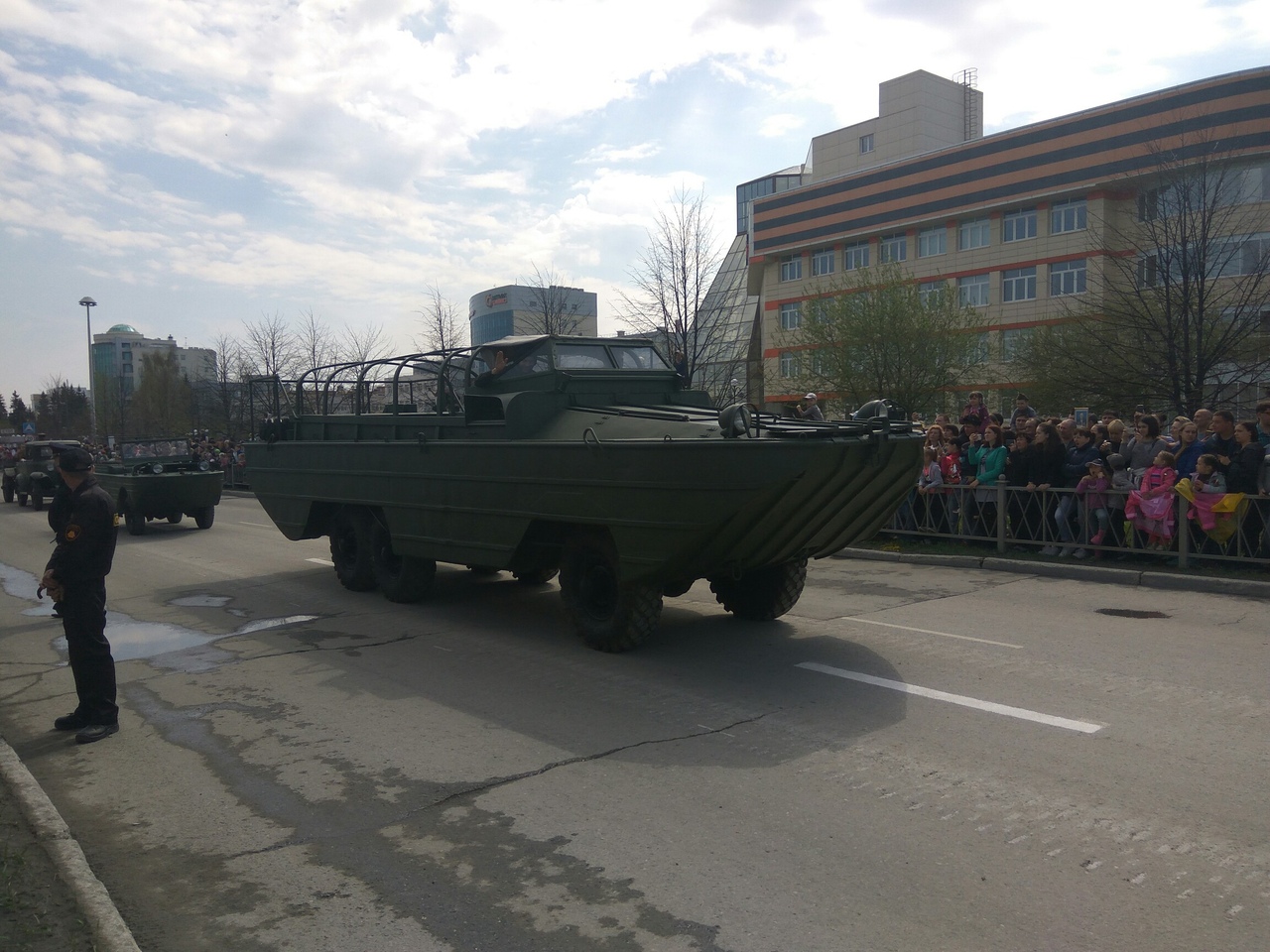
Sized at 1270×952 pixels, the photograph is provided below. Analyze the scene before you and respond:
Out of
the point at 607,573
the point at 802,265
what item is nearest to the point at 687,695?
the point at 607,573

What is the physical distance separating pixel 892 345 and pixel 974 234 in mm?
22749

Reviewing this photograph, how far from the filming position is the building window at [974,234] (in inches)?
2045

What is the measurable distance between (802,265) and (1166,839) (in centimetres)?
6072

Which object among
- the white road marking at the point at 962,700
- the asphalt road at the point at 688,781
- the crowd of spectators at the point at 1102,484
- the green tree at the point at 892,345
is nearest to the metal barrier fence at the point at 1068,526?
the crowd of spectators at the point at 1102,484

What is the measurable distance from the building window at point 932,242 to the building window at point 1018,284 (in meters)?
4.26

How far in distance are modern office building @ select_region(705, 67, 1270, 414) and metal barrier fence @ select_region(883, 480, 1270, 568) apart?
20883 mm

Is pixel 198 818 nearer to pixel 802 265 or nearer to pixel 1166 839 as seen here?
pixel 1166 839

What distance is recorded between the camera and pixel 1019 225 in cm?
5031

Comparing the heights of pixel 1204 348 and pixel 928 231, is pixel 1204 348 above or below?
below

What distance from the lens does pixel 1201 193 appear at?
18.2m

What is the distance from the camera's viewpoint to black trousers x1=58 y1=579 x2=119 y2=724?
624 cm

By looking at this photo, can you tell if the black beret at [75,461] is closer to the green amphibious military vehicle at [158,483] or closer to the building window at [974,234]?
the green amphibious military vehicle at [158,483]

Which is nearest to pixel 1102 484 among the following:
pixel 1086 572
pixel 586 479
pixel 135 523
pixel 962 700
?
pixel 1086 572

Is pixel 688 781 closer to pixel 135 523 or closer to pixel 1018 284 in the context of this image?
pixel 135 523
